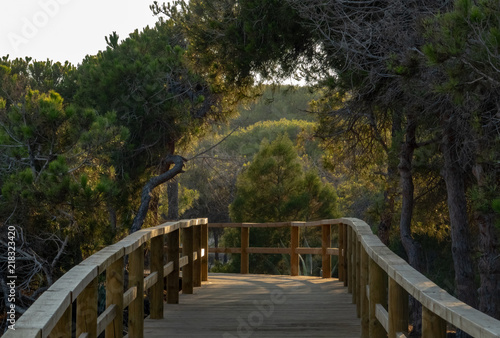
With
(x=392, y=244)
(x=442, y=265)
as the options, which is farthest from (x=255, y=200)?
(x=442, y=265)

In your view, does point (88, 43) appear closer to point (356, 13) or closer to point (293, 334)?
point (356, 13)

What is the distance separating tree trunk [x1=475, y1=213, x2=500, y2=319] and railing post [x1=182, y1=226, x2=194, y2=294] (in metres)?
5.07

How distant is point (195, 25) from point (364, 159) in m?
4.43

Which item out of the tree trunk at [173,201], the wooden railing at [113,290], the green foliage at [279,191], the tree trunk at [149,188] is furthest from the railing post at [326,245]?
the green foliage at [279,191]

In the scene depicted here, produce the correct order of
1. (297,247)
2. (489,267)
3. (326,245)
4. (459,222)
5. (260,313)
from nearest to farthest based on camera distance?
(260,313)
(326,245)
(297,247)
(489,267)
(459,222)

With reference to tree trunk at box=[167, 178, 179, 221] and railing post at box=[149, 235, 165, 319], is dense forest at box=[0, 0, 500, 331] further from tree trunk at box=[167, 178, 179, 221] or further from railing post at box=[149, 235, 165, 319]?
tree trunk at box=[167, 178, 179, 221]

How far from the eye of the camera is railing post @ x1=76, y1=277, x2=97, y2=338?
121 inches

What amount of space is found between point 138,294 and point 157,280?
88cm

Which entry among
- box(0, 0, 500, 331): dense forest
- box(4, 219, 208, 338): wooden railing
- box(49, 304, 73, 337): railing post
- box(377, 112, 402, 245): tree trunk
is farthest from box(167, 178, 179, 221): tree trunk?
box(49, 304, 73, 337): railing post

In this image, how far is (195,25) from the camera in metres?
11.3

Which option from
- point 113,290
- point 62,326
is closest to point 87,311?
point 62,326

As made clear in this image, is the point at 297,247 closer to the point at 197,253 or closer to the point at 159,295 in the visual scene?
the point at 197,253

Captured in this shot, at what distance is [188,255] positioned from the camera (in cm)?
705

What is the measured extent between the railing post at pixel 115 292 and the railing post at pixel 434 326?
1876 mm
